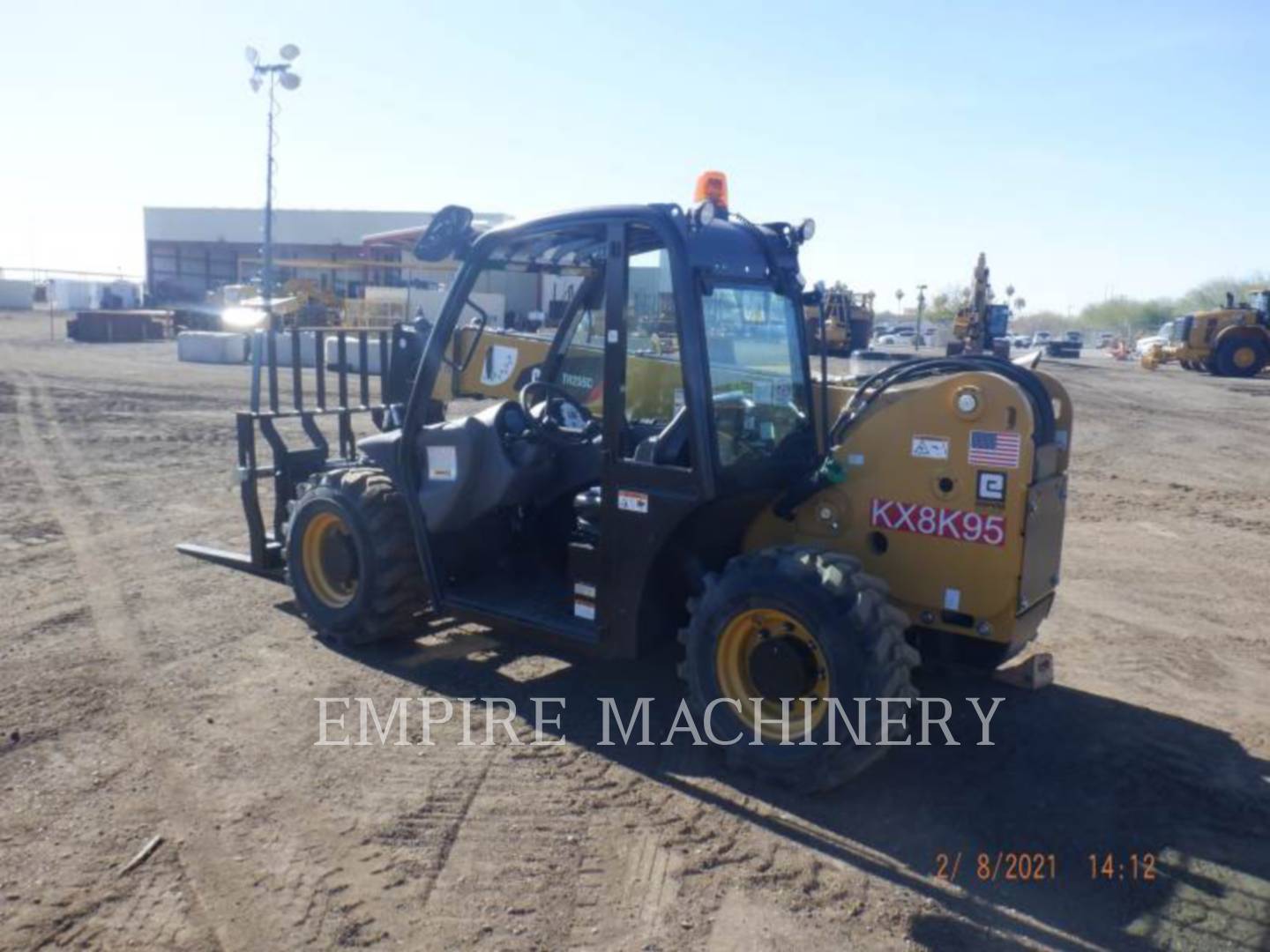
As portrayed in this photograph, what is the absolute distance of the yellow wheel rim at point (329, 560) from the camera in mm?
6160

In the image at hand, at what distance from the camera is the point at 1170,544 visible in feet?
31.4

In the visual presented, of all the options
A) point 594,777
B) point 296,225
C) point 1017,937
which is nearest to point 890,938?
point 1017,937

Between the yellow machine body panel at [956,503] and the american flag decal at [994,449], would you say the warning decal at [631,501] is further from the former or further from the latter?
the american flag decal at [994,449]

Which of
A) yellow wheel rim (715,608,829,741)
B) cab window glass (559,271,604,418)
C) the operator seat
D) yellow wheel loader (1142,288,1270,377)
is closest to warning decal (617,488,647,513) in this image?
the operator seat

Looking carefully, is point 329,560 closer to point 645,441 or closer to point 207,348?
point 645,441

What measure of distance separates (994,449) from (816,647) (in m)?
1.11

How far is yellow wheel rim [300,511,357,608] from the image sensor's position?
243 inches

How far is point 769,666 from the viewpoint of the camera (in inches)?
180

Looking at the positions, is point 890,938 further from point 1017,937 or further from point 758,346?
point 758,346

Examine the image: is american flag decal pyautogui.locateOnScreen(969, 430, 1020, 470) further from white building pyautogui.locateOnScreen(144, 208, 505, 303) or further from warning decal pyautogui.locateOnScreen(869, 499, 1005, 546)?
white building pyautogui.locateOnScreen(144, 208, 505, 303)

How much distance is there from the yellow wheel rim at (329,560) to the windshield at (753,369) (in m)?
2.37

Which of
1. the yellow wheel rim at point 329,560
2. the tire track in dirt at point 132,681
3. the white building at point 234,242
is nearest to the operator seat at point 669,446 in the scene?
the yellow wheel rim at point 329,560

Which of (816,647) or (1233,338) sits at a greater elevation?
(1233,338)
